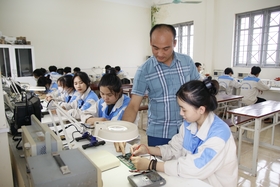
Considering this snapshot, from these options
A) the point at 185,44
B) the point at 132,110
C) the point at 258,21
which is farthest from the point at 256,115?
the point at 185,44

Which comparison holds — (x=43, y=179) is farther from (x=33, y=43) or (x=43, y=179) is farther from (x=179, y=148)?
(x=33, y=43)

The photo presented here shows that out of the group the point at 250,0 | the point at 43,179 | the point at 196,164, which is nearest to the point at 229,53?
the point at 250,0

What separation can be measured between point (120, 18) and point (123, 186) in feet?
23.5

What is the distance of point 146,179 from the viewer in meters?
1.02

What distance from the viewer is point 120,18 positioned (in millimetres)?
7477

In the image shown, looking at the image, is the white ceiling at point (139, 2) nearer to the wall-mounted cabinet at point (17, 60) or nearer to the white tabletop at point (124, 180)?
the wall-mounted cabinet at point (17, 60)

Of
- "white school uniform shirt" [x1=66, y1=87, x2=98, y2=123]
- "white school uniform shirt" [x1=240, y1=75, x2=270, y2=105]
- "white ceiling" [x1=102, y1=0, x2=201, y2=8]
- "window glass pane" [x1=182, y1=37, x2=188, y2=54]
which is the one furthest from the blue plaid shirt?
"white ceiling" [x1=102, y1=0, x2=201, y2=8]

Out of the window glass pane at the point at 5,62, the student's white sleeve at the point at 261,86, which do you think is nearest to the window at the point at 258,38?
the student's white sleeve at the point at 261,86

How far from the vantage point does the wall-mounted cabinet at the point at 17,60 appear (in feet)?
16.8

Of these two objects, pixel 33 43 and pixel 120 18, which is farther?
pixel 120 18

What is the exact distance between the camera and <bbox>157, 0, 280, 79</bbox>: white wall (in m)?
5.36

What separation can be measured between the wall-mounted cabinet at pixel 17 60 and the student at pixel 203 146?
497 cm

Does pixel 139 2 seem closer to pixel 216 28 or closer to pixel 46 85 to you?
pixel 216 28

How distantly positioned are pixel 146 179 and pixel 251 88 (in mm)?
4016
